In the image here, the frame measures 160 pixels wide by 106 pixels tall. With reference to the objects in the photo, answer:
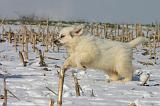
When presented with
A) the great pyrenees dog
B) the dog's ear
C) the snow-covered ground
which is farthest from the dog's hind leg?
the dog's ear

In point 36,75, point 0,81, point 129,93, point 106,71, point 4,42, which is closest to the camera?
point 129,93

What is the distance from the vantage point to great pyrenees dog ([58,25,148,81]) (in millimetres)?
7477

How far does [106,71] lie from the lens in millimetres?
7852

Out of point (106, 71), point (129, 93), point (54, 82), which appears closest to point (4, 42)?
point (106, 71)

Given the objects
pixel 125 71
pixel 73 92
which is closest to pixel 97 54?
pixel 125 71

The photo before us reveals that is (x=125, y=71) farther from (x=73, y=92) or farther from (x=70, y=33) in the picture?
(x=73, y=92)

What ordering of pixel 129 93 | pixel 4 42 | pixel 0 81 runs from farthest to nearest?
pixel 4 42
pixel 0 81
pixel 129 93

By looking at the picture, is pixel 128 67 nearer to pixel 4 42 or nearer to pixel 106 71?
pixel 106 71

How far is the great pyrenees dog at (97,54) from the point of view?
7477 mm

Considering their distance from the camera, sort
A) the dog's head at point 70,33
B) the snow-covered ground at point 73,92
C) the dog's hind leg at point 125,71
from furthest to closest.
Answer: the dog's head at point 70,33 < the dog's hind leg at point 125,71 < the snow-covered ground at point 73,92

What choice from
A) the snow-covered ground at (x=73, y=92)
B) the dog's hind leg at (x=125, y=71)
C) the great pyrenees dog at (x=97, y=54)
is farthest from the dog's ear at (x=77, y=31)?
the dog's hind leg at (x=125, y=71)

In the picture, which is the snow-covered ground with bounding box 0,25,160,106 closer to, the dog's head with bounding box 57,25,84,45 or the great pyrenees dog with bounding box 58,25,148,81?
the great pyrenees dog with bounding box 58,25,148,81

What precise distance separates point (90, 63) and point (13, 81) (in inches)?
67.7

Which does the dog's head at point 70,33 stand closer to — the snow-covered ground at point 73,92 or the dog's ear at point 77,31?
the dog's ear at point 77,31
